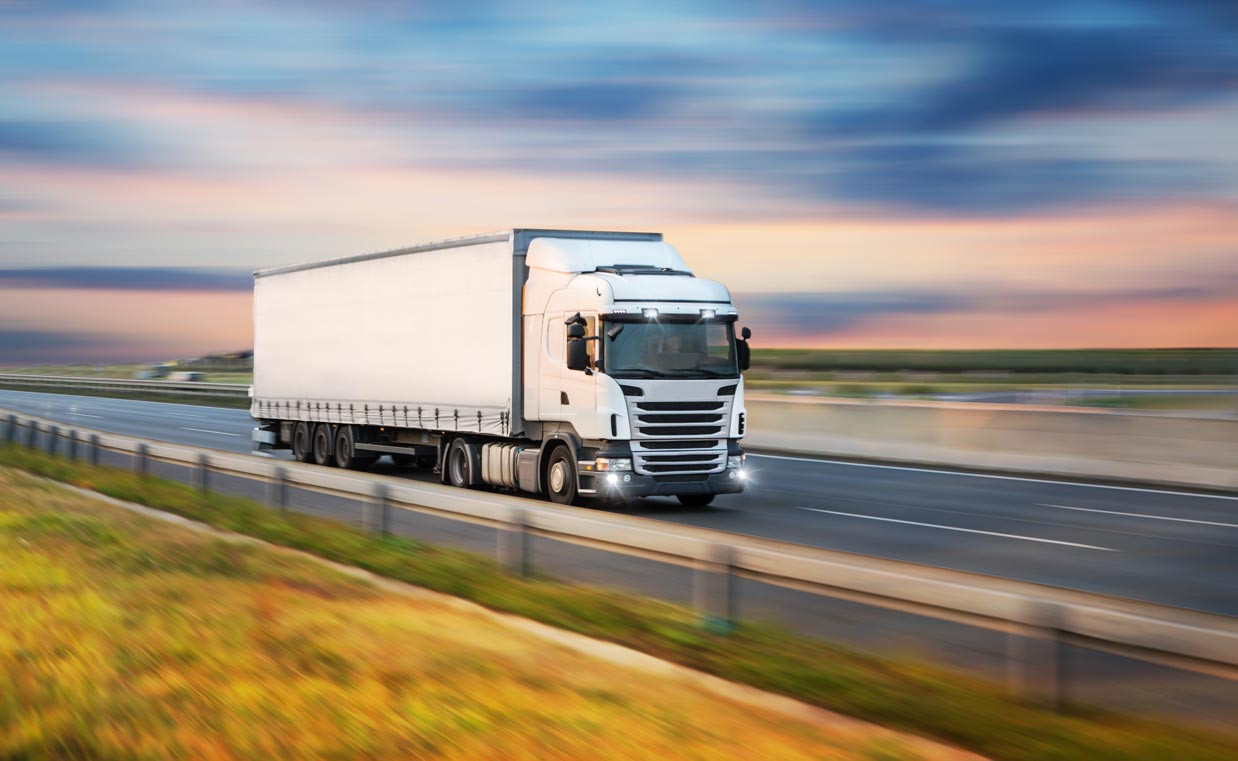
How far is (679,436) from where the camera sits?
719 inches

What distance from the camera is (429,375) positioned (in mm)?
21969

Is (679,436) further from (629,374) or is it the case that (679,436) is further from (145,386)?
(145,386)

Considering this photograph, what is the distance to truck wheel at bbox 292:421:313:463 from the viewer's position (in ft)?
90.1

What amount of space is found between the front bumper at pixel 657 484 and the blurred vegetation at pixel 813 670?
5047 mm

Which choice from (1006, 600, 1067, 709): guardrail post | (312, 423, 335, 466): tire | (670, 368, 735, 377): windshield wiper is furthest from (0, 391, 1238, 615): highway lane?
(1006, 600, 1067, 709): guardrail post

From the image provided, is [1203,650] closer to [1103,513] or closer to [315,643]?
[315,643]

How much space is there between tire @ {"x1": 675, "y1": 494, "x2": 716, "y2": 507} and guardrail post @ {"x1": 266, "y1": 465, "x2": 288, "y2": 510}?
5.77 m

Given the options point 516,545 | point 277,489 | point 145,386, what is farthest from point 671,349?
point 145,386

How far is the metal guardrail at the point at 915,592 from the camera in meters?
5.79

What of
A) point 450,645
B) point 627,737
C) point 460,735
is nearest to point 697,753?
point 627,737

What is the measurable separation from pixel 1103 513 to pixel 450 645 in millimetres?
12070

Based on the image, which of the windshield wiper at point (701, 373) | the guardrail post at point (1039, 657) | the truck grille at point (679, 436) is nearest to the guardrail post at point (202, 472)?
the truck grille at point (679, 436)

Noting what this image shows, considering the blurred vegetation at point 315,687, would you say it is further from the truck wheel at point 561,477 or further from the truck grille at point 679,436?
A: the truck wheel at point 561,477

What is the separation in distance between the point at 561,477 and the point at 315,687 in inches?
461
